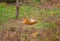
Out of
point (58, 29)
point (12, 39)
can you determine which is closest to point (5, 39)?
point (12, 39)

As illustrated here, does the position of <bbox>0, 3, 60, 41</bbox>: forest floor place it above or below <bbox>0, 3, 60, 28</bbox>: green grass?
above

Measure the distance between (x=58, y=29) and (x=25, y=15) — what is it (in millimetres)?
2626

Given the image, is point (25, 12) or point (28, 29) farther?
point (25, 12)

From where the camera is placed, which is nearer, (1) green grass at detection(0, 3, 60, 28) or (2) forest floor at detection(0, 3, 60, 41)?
(2) forest floor at detection(0, 3, 60, 41)

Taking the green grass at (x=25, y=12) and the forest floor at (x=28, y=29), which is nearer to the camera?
the forest floor at (x=28, y=29)

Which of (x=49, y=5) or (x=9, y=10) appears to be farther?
(x=49, y=5)

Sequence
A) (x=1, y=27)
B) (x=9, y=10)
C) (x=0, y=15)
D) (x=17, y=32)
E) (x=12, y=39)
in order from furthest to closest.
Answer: (x=9, y=10) → (x=0, y=15) → (x=1, y=27) → (x=17, y=32) → (x=12, y=39)

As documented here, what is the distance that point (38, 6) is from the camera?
12102 millimetres

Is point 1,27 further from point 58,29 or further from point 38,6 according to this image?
point 38,6

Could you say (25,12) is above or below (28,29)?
below

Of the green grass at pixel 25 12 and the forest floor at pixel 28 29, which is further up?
the forest floor at pixel 28 29

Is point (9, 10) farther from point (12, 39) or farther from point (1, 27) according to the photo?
point (12, 39)

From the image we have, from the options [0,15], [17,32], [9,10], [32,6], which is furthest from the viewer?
[32,6]

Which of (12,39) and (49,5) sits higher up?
(12,39)
